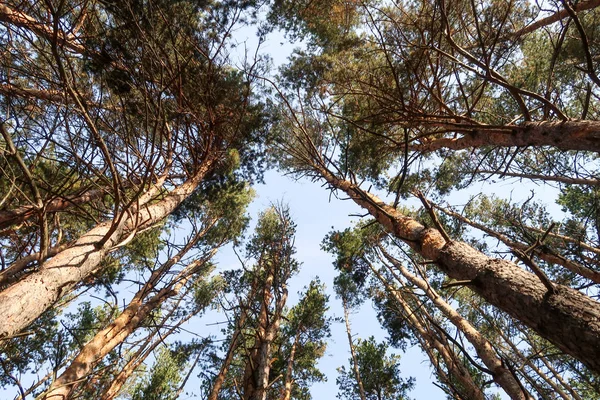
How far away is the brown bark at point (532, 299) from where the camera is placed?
161 centimetres

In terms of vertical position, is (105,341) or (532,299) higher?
(105,341)

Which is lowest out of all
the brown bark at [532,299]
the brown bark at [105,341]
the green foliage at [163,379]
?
the brown bark at [532,299]

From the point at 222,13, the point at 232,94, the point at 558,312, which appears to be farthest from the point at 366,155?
the point at 558,312

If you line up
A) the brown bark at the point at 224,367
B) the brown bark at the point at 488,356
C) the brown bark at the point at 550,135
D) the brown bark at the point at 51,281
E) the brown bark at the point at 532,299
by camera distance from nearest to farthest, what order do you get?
the brown bark at the point at 532,299
the brown bark at the point at 51,281
the brown bark at the point at 550,135
the brown bark at the point at 488,356
the brown bark at the point at 224,367

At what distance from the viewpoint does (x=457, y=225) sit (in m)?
10.7

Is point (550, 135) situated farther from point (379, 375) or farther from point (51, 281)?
point (379, 375)

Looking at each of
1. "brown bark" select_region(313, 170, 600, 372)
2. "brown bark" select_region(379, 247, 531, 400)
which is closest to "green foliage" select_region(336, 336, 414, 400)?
"brown bark" select_region(379, 247, 531, 400)

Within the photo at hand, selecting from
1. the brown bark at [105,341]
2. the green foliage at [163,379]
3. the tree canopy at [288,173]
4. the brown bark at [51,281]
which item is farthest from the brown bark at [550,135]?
the green foliage at [163,379]

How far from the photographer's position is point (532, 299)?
193 cm

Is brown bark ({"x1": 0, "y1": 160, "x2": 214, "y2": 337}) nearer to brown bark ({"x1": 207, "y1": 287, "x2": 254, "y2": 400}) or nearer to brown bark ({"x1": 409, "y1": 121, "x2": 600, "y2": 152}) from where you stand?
brown bark ({"x1": 207, "y1": 287, "x2": 254, "y2": 400})

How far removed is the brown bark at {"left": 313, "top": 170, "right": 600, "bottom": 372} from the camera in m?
1.61

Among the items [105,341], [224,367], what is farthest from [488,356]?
[105,341]

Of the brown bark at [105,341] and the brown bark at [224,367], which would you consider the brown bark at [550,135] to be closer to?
the brown bark at [224,367]

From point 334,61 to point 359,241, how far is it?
6.99 m
